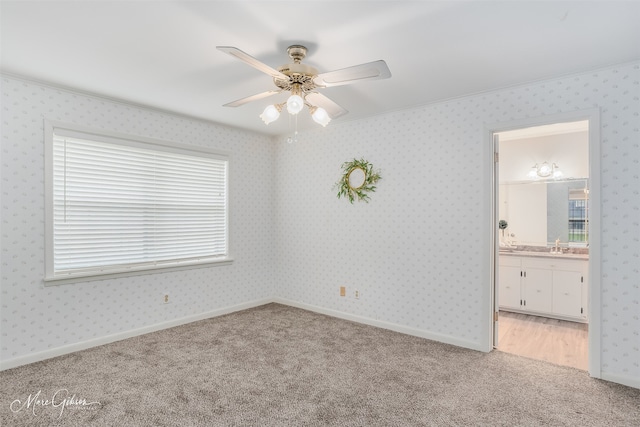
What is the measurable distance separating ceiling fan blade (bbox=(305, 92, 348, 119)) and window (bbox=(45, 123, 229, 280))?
2140mm

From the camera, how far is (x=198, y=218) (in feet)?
14.3

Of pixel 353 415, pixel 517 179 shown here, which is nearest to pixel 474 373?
pixel 353 415

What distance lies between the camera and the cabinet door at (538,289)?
4.48 metres

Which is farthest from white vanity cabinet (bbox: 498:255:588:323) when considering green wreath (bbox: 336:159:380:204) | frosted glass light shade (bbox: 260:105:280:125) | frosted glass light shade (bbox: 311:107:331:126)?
frosted glass light shade (bbox: 260:105:280:125)

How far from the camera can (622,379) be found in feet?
8.73

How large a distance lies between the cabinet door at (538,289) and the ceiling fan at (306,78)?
3614 mm

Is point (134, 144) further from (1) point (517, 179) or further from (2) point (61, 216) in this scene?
(1) point (517, 179)

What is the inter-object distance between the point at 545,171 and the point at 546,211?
569 millimetres

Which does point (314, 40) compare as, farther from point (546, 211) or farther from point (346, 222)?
point (546, 211)

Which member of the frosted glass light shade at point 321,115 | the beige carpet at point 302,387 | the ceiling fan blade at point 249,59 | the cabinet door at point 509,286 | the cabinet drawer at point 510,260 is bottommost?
the beige carpet at point 302,387

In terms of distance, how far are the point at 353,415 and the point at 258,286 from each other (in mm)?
2958

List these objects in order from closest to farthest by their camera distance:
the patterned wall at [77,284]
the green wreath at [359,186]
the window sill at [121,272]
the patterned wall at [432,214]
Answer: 1. the patterned wall at [432,214]
2. the patterned wall at [77,284]
3. the window sill at [121,272]
4. the green wreath at [359,186]

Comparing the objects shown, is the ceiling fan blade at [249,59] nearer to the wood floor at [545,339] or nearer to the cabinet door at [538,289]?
the wood floor at [545,339]

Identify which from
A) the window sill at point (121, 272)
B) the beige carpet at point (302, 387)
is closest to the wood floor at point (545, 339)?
the beige carpet at point (302, 387)
